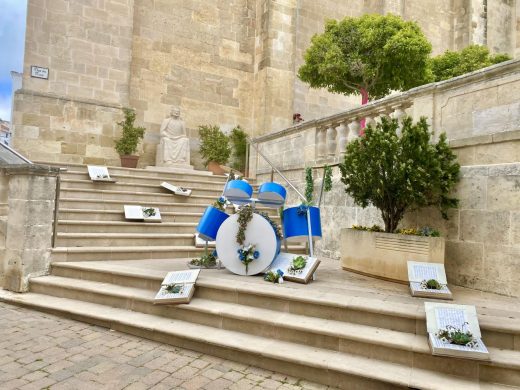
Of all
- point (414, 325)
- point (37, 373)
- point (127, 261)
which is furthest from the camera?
point (127, 261)

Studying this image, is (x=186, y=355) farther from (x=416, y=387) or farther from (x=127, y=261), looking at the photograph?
(x=127, y=261)

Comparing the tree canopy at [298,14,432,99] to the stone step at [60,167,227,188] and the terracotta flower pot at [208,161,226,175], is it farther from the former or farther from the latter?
the stone step at [60,167,227,188]

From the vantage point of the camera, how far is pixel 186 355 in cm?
337

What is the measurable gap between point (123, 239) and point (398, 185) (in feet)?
13.3

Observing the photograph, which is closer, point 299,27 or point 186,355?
point 186,355

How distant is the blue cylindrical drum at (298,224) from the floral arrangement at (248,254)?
0.63m

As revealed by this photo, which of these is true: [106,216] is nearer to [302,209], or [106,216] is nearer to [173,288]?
[173,288]

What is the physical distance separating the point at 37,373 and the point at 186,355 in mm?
1137

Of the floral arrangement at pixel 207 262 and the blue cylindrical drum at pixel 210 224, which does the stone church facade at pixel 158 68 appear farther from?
the blue cylindrical drum at pixel 210 224

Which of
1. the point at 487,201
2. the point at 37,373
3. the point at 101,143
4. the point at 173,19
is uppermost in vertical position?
the point at 173,19

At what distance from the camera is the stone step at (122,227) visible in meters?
5.85

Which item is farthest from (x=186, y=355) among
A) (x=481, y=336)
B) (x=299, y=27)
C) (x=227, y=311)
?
(x=299, y=27)

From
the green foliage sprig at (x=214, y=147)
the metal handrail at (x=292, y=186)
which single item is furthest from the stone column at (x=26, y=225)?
the green foliage sprig at (x=214, y=147)

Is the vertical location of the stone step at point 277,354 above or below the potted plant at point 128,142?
below
